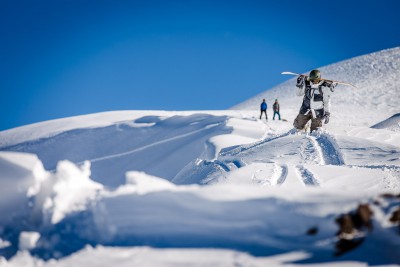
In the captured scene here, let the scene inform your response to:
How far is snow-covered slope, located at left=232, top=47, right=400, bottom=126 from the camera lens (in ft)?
88.8

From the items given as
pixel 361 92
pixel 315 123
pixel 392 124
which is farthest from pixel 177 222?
pixel 361 92

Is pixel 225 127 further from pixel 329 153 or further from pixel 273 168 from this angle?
pixel 273 168

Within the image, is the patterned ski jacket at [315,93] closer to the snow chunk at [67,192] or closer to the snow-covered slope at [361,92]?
the snow chunk at [67,192]

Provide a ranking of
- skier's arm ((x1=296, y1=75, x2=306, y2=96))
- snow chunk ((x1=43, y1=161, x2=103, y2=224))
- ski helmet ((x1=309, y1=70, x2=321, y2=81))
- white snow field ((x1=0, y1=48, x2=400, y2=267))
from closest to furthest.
→ white snow field ((x1=0, y1=48, x2=400, y2=267))
snow chunk ((x1=43, y1=161, x2=103, y2=224))
ski helmet ((x1=309, y1=70, x2=321, y2=81))
skier's arm ((x1=296, y1=75, x2=306, y2=96))

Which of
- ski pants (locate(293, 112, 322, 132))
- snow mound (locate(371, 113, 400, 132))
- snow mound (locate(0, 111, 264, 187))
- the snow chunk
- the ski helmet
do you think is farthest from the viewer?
snow mound (locate(371, 113, 400, 132))

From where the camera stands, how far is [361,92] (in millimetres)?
35406

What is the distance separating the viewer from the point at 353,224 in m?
2.35

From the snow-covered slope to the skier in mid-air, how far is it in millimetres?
10167

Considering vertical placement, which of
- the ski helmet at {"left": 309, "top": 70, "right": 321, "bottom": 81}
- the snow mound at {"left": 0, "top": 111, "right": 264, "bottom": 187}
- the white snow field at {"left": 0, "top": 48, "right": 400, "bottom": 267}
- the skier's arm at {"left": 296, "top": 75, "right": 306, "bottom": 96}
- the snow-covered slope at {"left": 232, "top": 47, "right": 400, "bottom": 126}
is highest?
the snow-covered slope at {"left": 232, "top": 47, "right": 400, "bottom": 126}

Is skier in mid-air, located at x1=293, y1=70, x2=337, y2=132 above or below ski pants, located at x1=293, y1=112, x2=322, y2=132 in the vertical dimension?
above

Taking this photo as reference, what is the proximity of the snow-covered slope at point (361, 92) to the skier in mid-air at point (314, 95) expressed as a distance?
10.2 metres

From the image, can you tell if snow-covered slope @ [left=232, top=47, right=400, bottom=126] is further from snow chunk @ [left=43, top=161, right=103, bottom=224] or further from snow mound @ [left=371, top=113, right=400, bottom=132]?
snow chunk @ [left=43, top=161, right=103, bottom=224]

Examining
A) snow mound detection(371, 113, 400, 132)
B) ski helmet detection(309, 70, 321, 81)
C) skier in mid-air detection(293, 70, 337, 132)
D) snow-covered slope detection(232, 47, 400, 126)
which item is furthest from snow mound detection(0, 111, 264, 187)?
snow-covered slope detection(232, 47, 400, 126)

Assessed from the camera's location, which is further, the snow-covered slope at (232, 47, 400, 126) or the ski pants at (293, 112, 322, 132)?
the snow-covered slope at (232, 47, 400, 126)
